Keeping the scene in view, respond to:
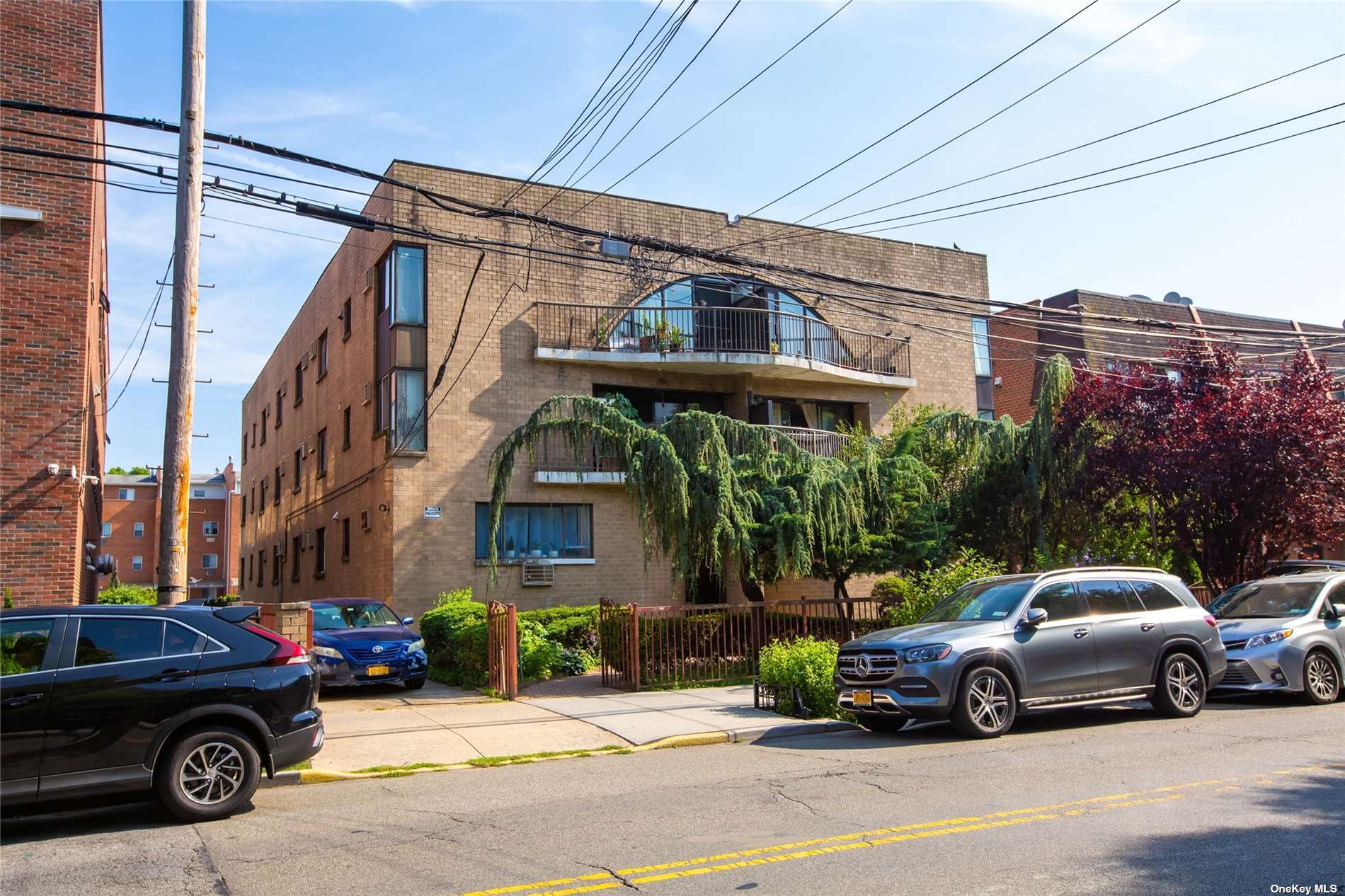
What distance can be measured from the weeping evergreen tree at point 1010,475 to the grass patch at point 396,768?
11.5 metres

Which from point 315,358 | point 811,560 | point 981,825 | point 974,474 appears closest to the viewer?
point 981,825

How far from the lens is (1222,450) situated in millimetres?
16625

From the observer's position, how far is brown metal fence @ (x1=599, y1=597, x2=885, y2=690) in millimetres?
14391

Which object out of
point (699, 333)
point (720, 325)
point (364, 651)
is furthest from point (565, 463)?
point (364, 651)

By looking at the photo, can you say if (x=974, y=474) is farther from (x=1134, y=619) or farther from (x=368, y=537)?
(x=368, y=537)

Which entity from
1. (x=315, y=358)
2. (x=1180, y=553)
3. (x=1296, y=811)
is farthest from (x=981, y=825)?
(x=315, y=358)

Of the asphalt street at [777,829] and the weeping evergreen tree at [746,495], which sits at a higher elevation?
the weeping evergreen tree at [746,495]

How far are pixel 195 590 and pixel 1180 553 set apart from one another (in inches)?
2260

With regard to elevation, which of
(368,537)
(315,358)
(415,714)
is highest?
(315,358)

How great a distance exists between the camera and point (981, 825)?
20.9 ft

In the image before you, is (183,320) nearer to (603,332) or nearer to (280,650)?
(280,650)

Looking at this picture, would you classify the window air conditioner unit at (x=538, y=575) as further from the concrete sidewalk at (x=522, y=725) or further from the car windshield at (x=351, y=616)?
the concrete sidewalk at (x=522, y=725)

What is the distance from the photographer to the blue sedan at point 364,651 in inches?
581

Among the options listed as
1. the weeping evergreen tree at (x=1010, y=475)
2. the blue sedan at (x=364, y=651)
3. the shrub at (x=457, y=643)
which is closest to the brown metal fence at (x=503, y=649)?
the shrub at (x=457, y=643)
